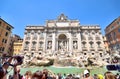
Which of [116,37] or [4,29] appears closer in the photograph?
[4,29]

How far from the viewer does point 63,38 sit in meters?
42.3

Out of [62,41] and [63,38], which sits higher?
[63,38]

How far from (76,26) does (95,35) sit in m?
7.62

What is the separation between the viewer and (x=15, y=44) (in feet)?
150

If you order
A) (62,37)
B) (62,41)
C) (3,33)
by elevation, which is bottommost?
(62,41)

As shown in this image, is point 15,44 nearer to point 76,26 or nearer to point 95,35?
point 76,26

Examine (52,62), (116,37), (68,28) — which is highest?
(68,28)

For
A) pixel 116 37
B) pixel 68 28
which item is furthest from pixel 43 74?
pixel 68 28

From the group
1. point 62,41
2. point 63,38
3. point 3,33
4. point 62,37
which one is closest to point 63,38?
point 63,38

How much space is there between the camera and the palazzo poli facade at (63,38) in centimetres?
3909

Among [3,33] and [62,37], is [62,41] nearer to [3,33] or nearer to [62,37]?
[62,37]

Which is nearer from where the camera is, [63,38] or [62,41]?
[62,41]

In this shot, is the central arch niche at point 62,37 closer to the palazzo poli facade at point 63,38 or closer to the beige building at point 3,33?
the palazzo poli facade at point 63,38

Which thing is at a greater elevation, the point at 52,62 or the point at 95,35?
the point at 95,35
